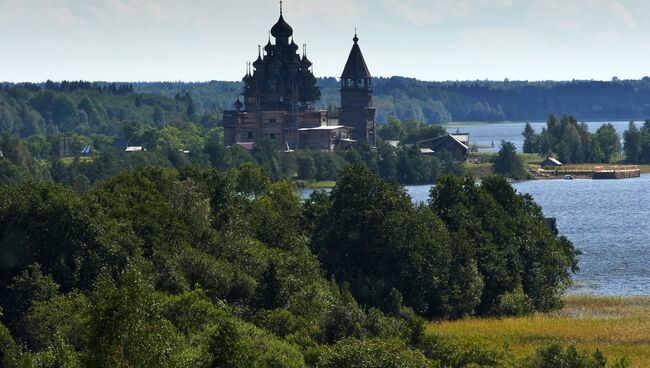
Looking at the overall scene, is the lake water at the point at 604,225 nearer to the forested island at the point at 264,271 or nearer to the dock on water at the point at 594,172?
the dock on water at the point at 594,172

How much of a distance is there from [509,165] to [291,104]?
26121 millimetres

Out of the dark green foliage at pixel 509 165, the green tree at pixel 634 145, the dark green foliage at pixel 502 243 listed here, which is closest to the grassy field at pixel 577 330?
the dark green foliage at pixel 502 243

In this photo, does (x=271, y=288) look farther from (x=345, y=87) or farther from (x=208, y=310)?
(x=345, y=87)

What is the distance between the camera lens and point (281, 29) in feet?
604

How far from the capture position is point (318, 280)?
2798 inches

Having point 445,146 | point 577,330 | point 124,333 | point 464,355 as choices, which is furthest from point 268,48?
point 124,333

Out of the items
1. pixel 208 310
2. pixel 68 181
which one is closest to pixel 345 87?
pixel 68 181

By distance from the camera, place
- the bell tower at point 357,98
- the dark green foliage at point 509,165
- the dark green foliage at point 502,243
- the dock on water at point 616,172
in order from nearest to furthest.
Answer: the dark green foliage at point 502,243, the dark green foliage at point 509,165, the dock on water at point 616,172, the bell tower at point 357,98

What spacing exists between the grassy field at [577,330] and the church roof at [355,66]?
113 metres

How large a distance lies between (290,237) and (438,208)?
32.0ft

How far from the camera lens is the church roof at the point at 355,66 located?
192 metres

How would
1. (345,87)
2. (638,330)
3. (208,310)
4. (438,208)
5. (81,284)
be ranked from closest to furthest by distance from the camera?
(208,310), (81,284), (638,330), (438,208), (345,87)

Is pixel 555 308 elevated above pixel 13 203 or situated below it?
below

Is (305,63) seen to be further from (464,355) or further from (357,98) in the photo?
(464,355)
